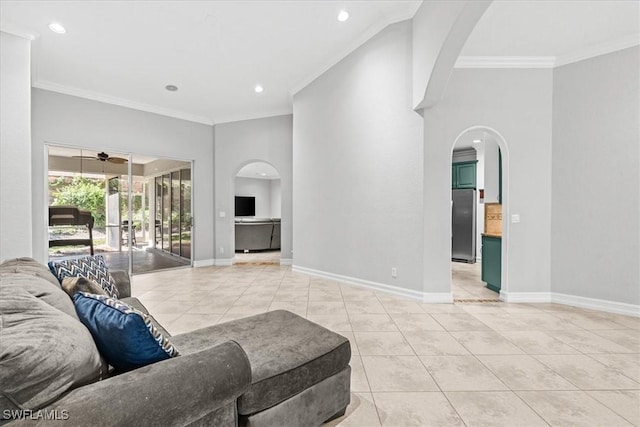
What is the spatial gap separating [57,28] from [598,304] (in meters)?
7.42

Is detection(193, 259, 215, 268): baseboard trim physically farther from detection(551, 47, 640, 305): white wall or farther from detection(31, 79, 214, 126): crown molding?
detection(551, 47, 640, 305): white wall

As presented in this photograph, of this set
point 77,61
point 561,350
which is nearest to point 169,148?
point 77,61

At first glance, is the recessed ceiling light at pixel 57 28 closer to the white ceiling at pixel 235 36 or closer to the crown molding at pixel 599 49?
the white ceiling at pixel 235 36

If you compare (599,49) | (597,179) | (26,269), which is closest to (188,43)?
(26,269)

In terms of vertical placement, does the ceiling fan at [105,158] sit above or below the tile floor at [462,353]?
above

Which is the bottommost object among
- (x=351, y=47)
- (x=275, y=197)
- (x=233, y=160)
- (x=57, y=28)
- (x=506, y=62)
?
(x=275, y=197)

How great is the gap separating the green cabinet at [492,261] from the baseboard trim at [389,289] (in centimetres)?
98

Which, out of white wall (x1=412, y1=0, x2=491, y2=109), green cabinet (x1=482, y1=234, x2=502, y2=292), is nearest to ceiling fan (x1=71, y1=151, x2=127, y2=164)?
white wall (x1=412, y1=0, x2=491, y2=109)

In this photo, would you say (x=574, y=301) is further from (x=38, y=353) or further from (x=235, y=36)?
(x=235, y=36)

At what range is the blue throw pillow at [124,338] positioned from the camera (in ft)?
3.54

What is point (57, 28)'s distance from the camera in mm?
3463

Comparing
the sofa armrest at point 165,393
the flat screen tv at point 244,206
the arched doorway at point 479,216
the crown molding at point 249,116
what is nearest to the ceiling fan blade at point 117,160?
the crown molding at point 249,116

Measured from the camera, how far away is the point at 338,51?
4.34m

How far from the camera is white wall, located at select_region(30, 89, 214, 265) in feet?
14.9
